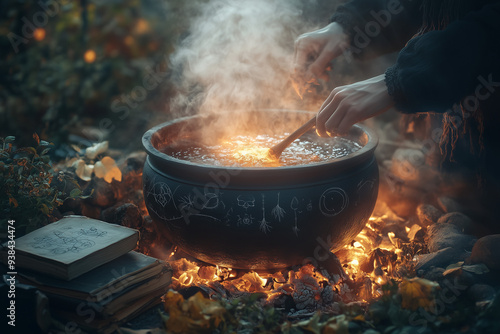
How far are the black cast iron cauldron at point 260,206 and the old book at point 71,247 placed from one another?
28 centimetres

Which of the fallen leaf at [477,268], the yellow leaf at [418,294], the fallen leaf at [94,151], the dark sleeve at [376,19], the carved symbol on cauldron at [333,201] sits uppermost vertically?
the dark sleeve at [376,19]

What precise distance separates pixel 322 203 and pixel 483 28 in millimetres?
1152

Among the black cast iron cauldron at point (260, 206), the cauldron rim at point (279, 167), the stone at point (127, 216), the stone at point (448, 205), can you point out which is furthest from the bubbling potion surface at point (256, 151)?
the stone at point (448, 205)

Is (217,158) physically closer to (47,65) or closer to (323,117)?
(323,117)

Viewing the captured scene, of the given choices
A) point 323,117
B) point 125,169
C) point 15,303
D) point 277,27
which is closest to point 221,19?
point 277,27

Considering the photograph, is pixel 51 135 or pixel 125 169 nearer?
pixel 125 169

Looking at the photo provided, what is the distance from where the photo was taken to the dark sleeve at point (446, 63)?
6.18 feet

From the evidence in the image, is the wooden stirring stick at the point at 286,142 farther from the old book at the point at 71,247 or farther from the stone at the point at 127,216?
the stone at the point at 127,216

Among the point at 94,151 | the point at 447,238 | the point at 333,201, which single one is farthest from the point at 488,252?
the point at 94,151

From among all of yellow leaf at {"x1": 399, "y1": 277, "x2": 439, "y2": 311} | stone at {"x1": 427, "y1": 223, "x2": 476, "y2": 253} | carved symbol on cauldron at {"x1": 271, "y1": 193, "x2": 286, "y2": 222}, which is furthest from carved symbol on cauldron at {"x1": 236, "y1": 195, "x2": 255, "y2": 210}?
stone at {"x1": 427, "y1": 223, "x2": 476, "y2": 253}

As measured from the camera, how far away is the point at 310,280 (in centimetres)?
243

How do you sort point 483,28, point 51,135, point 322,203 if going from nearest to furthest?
point 483,28
point 322,203
point 51,135

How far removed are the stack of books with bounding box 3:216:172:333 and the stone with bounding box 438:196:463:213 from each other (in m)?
2.20

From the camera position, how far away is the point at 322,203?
84.0 inches
